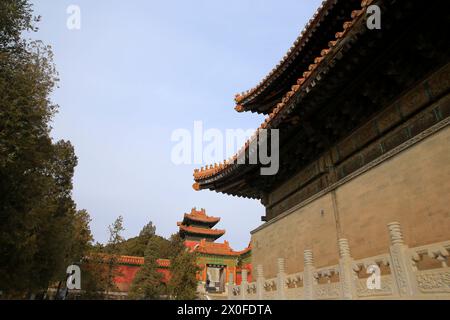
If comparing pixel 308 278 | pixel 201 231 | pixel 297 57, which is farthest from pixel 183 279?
pixel 201 231

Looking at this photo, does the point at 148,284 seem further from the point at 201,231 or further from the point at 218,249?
the point at 201,231

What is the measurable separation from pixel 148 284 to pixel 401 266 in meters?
24.4

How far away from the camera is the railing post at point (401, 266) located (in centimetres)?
404

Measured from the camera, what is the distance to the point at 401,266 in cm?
413

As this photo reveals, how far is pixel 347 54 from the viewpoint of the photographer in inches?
233

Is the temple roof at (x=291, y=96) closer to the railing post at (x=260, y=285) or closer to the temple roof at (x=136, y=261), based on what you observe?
the railing post at (x=260, y=285)

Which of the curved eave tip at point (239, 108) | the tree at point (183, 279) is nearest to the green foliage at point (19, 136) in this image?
the curved eave tip at point (239, 108)

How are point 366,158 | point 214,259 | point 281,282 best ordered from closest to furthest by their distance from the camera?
1. point 281,282
2. point 366,158
3. point 214,259

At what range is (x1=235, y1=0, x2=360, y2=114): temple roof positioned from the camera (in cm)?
801

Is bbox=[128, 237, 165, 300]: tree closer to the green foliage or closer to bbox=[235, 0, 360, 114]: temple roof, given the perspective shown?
the green foliage

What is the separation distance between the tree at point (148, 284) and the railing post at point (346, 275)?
901 inches

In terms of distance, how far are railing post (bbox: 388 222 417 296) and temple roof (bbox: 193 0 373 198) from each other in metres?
3.45

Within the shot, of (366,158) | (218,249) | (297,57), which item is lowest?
(366,158)

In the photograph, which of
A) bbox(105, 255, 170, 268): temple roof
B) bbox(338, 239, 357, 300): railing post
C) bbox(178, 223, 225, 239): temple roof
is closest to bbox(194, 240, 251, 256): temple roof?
bbox(105, 255, 170, 268): temple roof
